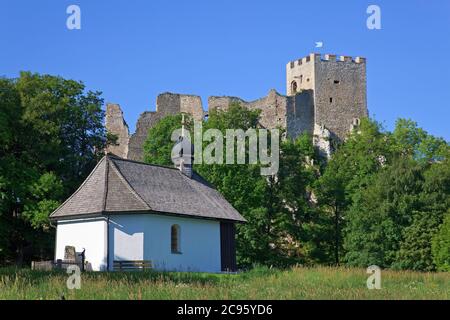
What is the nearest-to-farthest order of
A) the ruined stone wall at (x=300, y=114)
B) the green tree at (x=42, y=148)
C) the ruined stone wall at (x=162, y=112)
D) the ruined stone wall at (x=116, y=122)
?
the green tree at (x=42, y=148), the ruined stone wall at (x=162, y=112), the ruined stone wall at (x=300, y=114), the ruined stone wall at (x=116, y=122)

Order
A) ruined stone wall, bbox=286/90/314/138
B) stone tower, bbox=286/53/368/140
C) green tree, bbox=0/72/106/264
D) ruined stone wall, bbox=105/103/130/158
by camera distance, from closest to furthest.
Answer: green tree, bbox=0/72/106/264, ruined stone wall, bbox=286/90/314/138, ruined stone wall, bbox=105/103/130/158, stone tower, bbox=286/53/368/140

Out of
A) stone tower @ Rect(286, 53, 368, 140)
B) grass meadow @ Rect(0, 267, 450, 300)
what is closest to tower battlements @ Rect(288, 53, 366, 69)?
stone tower @ Rect(286, 53, 368, 140)

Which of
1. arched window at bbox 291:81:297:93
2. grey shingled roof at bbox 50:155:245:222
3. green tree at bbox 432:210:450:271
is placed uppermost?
arched window at bbox 291:81:297:93

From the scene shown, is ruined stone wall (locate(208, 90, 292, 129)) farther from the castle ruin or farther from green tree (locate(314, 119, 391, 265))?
green tree (locate(314, 119, 391, 265))

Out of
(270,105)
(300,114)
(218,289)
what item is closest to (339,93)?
(300,114)

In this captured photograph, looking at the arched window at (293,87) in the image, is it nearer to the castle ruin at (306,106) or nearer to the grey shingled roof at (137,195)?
Result: the castle ruin at (306,106)

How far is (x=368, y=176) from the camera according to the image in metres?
54.4

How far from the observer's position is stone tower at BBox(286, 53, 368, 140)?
7188 cm

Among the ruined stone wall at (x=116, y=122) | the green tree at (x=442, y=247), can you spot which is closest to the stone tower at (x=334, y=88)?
the ruined stone wall at (x=116, y=122)

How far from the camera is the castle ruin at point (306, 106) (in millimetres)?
69375

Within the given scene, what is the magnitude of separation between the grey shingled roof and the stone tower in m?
33.5

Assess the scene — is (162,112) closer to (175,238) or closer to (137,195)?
(175,238)
